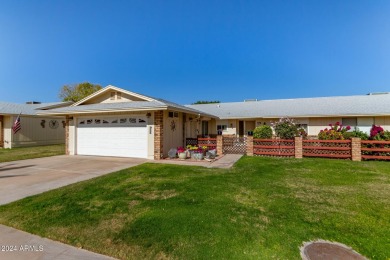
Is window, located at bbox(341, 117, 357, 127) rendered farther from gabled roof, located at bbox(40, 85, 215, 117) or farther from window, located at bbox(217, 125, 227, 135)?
gabled roof, located at bbox(40, 85, 215, 117)

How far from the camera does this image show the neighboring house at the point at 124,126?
1071 cm

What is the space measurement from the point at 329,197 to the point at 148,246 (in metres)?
4.42

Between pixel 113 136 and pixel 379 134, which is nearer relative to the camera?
pixel 379 134

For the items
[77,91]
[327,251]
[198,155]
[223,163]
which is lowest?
[327,251]

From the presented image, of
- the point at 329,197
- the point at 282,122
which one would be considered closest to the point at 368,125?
the point at 282,122

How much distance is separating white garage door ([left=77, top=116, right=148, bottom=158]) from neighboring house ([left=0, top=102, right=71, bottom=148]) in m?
8.53

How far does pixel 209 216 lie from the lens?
12.4ft

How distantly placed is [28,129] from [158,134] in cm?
1500

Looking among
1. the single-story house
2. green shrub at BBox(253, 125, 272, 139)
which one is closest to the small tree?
the single-story house

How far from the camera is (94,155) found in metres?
12.2

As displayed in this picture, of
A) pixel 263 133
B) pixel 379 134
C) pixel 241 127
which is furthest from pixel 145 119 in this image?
pixel 379 134

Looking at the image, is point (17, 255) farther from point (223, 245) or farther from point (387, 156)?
point (387, 156)

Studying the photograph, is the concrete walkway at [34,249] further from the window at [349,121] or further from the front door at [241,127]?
the window at [349,121]

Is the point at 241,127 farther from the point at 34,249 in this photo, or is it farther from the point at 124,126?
the point at 34,249
